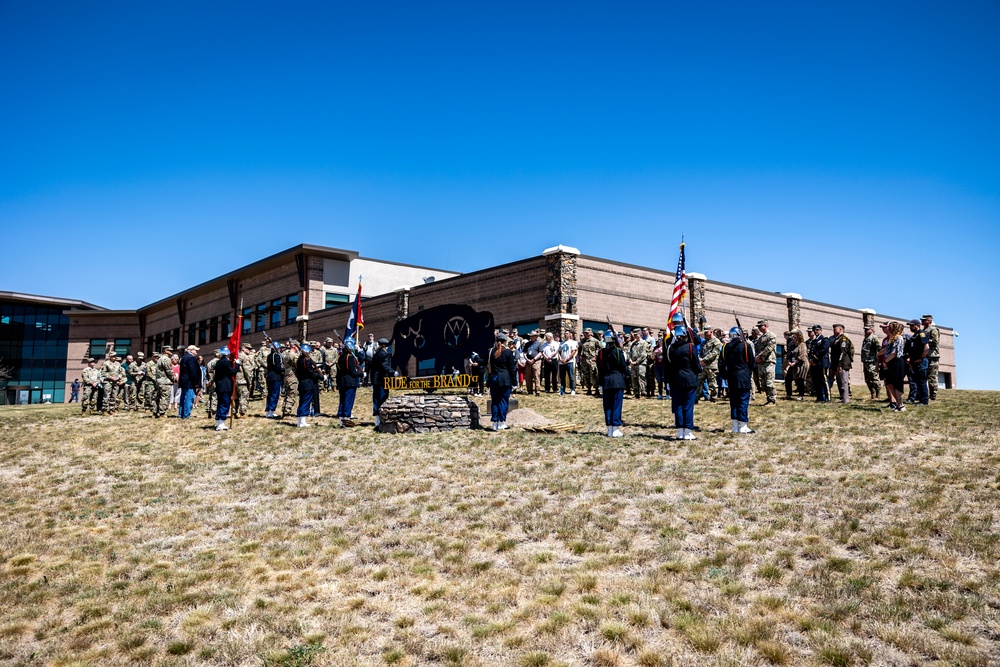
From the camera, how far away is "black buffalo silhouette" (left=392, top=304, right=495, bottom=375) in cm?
1942

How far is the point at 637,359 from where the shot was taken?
2045 cm

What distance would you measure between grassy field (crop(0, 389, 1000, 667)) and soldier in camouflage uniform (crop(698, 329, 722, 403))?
230 inches

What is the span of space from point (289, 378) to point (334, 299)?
849 inches

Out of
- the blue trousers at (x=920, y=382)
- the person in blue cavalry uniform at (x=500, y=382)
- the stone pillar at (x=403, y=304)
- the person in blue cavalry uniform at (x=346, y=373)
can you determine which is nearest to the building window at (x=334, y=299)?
the stone pillar at (x=403, y=304)

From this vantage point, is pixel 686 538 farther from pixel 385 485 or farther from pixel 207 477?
pixel 207 477

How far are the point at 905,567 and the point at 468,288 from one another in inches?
1082

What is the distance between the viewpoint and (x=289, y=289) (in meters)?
43.0

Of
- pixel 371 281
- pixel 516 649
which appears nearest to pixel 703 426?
pixel 516 649

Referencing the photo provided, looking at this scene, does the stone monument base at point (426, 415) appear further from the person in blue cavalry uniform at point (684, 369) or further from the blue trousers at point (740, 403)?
the blue trousers at point (740, 403)

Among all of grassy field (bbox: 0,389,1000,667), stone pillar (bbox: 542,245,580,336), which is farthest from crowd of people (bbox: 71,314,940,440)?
stone pillar (bbox: 542,245,580,336)

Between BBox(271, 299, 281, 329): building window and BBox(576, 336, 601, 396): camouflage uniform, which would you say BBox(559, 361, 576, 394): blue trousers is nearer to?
BBox(576, 336, 601, 396): camouflage uniform

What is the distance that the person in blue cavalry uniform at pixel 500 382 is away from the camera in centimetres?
1470

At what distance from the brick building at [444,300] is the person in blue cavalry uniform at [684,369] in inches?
317

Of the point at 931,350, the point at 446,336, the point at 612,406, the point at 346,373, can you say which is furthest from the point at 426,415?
the point at 931,350
